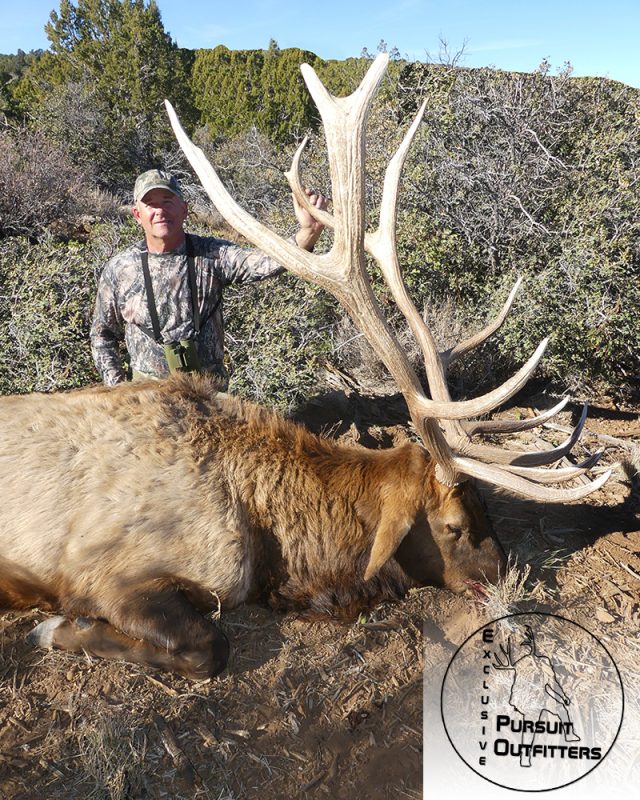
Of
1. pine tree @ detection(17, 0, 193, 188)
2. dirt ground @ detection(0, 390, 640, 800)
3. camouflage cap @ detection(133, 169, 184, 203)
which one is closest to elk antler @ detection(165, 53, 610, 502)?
dirt ground @ detection(0, 390, 640, 800)

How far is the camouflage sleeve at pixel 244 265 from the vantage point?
4043mm

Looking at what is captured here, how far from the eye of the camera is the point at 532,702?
271 centimetres

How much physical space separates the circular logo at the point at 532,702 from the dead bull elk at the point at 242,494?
37 centimetres

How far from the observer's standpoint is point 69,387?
4.79 meters

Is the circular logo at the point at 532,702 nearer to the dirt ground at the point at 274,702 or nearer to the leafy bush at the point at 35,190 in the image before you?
the dirt ground at the point at 274,702

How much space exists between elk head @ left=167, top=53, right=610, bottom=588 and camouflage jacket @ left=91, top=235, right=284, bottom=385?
1.09m

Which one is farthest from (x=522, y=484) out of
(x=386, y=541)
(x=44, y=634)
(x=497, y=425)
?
(x=44, y=634)

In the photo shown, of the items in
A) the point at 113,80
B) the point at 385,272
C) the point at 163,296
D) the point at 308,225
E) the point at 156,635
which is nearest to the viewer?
the point at 156,635

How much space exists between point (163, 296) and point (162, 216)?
51cm

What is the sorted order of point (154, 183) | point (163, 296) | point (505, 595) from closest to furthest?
point (505, 595) < point (154, 183) < point (163, 296)

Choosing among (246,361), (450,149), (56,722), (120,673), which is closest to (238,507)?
(120,673)

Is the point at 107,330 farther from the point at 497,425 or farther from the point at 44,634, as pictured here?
the point at 497,425

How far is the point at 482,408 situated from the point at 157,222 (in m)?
2.51

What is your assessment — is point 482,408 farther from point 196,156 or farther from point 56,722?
point 56,722
